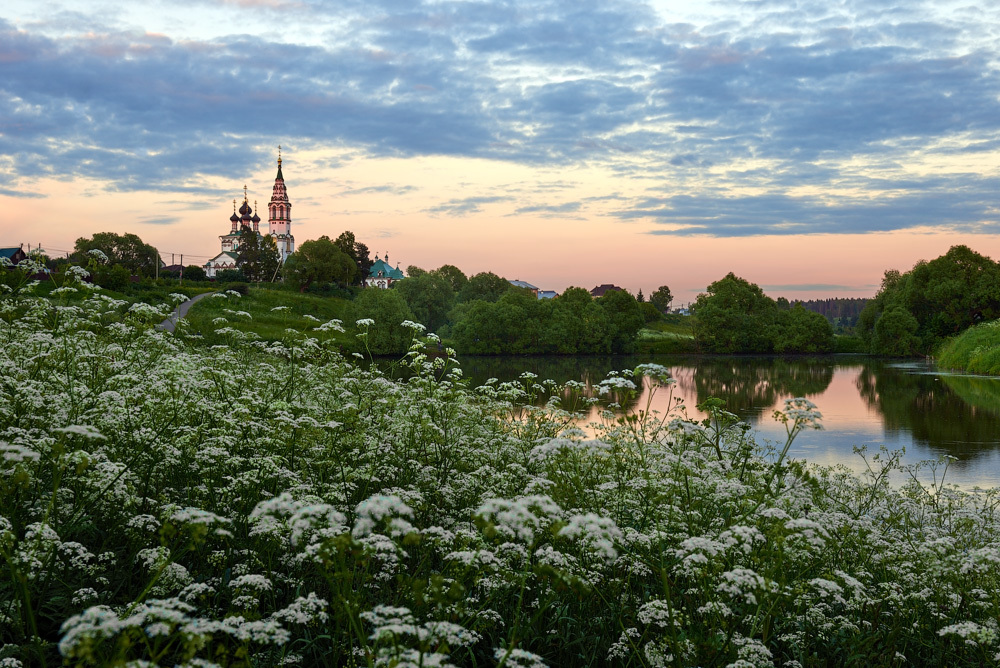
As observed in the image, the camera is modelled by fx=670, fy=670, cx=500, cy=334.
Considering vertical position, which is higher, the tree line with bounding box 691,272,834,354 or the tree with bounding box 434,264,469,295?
the tree with bounding box 434,264,469,295

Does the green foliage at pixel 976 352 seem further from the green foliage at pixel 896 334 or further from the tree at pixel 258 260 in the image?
the tree at pixel 258 260

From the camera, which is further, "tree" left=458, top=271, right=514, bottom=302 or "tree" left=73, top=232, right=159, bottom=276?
"tree" left=458, top=271, right=514, bottom=302

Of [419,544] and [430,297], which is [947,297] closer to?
[430,297]

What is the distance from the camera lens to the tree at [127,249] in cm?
9194

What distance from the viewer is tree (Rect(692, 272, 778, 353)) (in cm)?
7806

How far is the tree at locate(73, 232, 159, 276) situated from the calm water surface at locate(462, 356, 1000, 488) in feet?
206

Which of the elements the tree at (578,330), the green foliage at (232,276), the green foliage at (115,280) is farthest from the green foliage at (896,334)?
the green foliage at (232,276)

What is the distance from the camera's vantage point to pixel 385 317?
58.9 m

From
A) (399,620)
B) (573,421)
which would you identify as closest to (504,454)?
(573,421)

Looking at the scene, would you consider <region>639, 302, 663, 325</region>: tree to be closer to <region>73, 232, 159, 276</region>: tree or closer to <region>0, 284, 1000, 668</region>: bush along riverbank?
<region>73, 232, 159, 276</region>: tree

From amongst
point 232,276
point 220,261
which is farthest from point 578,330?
point 220,261

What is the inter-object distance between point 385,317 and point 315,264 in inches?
→ 1426

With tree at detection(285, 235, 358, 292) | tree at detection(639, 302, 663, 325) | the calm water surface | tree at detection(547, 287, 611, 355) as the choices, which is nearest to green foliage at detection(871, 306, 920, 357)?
the calm water surface

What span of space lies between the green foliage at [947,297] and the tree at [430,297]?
5279cm
